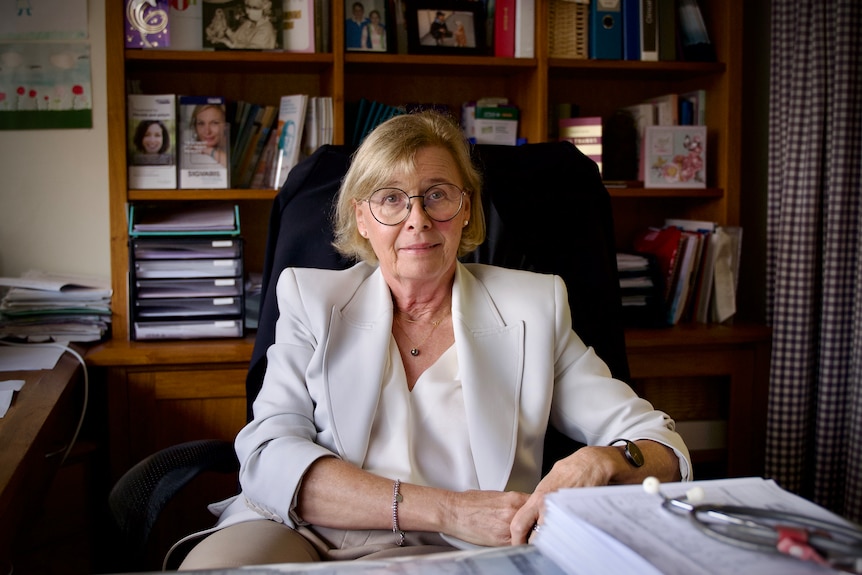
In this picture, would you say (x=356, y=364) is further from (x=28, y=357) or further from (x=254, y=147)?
(x=254, y=147)

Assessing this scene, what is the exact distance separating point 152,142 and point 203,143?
14cm

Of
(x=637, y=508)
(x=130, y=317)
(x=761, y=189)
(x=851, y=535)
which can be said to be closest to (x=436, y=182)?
(x=637, y=508)

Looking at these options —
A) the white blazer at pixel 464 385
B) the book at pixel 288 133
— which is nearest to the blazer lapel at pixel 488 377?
the white blazer at pixel 464 385

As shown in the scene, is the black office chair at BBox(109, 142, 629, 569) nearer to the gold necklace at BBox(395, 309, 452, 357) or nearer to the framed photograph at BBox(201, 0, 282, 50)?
the gold necklace at BBox(395, 309, 452, 357)

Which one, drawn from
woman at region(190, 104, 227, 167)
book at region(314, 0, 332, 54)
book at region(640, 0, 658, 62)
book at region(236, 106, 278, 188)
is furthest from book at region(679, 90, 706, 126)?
woman at region(190, 104, 227, 167)

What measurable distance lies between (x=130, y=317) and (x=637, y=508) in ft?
6.00

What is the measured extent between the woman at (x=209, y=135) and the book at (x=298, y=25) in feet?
0.97

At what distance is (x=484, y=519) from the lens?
4.21 feet

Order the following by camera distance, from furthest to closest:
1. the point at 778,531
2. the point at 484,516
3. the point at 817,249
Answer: the point at 817,249 < the point at 484,516 < the point at 778,531

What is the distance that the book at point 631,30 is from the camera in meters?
2.59

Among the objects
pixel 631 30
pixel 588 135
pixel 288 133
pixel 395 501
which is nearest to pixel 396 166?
pixel 395 501

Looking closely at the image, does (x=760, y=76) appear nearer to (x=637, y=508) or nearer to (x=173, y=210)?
(x=173, y=210)

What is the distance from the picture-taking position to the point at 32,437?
1452mm

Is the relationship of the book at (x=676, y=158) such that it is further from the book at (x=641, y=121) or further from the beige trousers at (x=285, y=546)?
the beige trousers at (x=285, y=546)
